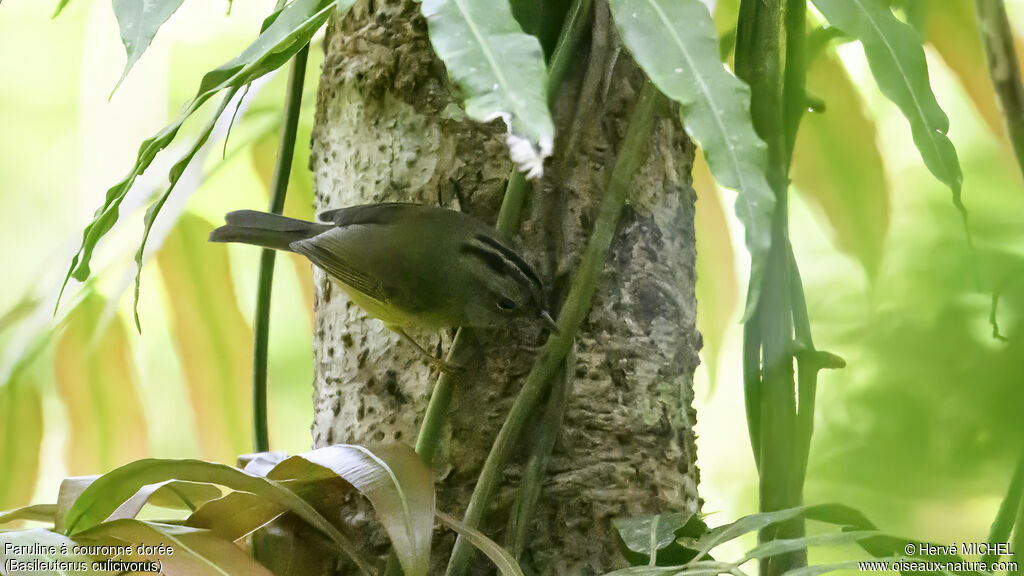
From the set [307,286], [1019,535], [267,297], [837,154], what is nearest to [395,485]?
[267,297]

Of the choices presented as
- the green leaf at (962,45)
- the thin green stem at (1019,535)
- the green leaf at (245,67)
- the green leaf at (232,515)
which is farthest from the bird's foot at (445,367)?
the green leaf at (962,45)

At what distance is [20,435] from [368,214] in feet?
3.54

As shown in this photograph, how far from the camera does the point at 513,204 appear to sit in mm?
856

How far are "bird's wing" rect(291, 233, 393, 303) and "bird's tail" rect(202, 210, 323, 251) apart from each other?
0.17 ft

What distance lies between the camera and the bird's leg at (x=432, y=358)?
2.85 feet

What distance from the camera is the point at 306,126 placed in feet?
5.71

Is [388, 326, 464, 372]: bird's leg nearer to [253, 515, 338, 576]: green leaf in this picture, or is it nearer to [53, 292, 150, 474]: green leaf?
[253, 515, 338, 576]: green leaf

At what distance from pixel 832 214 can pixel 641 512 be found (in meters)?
0.60

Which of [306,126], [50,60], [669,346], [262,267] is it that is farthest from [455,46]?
[50,60]

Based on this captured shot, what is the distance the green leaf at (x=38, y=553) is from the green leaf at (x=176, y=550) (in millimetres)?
29

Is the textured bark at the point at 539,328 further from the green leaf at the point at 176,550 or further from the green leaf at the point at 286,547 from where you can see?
the green leaf at the point at 176,550

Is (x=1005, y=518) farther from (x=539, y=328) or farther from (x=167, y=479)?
(x=167, y=479)

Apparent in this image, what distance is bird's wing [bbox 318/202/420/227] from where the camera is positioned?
3.05 feet

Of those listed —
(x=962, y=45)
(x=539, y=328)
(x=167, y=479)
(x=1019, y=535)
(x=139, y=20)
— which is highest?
(x=962, y=45)
